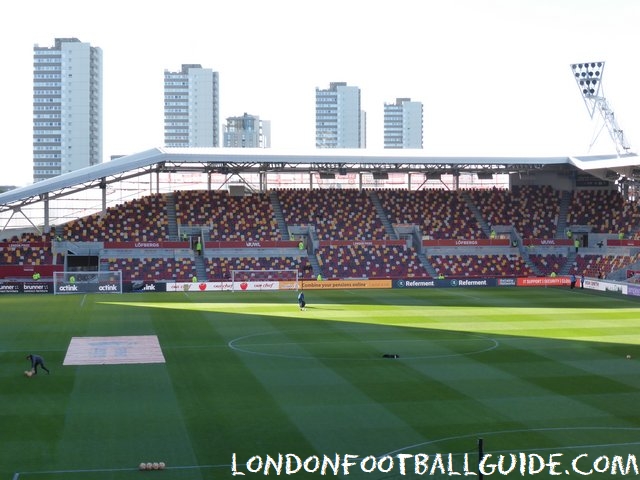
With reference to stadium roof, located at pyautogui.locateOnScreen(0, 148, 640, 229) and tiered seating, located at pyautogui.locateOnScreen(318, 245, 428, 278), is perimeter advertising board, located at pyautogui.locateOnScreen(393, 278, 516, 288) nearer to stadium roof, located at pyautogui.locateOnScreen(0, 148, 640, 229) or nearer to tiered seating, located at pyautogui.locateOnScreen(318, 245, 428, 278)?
tiered seating, located at pyautogui.locateOnScreen(318, 245, 428, 278)

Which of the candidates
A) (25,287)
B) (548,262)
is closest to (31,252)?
(25,287)

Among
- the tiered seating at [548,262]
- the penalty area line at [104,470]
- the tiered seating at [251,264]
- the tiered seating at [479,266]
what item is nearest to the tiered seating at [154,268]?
the tiered seating at [251,264]

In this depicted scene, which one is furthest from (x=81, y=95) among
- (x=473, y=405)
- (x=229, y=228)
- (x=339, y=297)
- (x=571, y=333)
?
(x=473, y=405)

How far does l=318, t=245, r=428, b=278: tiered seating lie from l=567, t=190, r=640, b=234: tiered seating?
1676 cm

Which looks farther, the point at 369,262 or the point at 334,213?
the point at 334,213

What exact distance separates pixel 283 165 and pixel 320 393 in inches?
1891

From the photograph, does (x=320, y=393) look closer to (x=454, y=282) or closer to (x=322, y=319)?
(x=322, y=319)

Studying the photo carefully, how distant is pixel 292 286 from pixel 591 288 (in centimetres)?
2363

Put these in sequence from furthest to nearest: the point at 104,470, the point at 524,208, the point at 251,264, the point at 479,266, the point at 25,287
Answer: the point at 524,208, the point at 479,266, the point at 251,264, the point at 25,287, the point at 104,470

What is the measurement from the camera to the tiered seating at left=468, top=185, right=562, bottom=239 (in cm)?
7519

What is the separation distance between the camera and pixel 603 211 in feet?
245

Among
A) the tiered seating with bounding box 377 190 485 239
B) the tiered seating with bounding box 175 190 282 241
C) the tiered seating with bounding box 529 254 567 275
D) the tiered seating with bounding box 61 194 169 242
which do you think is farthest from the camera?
the tiered seating with bounding box 377 190 485 239

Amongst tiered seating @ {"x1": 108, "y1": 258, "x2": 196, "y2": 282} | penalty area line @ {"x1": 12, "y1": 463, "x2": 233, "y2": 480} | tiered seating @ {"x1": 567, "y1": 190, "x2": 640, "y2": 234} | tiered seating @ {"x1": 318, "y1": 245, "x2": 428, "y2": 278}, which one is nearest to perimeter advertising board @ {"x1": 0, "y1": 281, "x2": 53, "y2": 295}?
tiered seating @ {"x1": 108, "y1": 258, "x2": 196, "y2": 282}

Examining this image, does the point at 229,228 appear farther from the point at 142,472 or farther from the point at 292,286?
the point at 142,472
